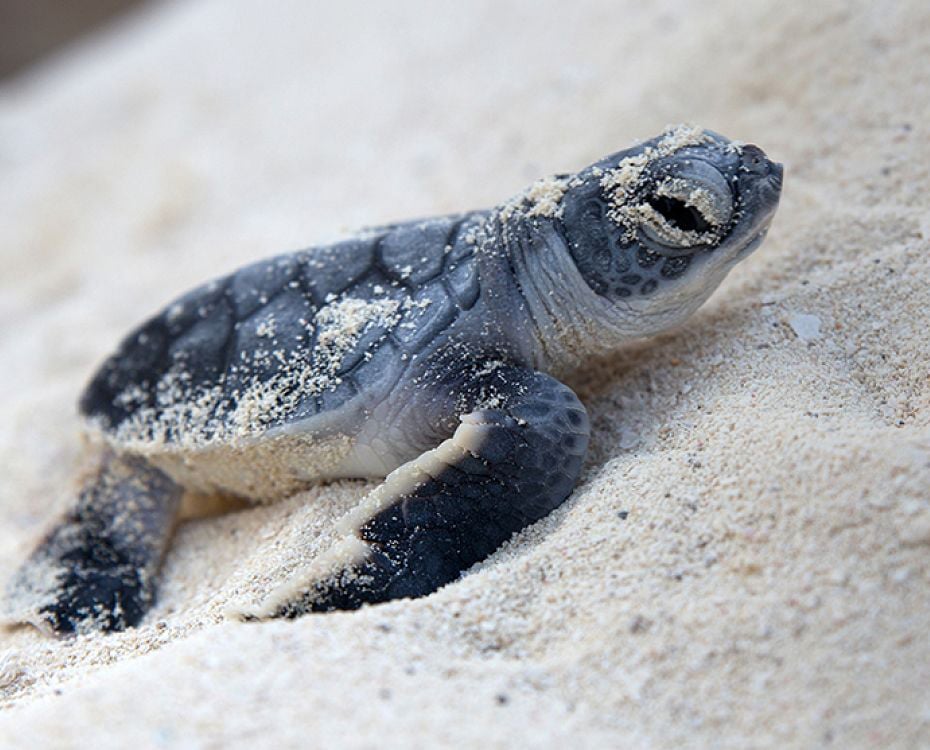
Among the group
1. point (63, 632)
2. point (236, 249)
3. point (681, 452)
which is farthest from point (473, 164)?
point (63, 632)

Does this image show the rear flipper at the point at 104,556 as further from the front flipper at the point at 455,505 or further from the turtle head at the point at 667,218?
the turtle head at the point at 667,218

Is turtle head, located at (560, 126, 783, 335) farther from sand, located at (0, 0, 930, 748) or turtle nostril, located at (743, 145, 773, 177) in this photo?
sand, located at (0, 0, 930, 748)

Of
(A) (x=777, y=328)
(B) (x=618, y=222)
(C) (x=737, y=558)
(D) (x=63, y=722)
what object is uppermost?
(D) (x=63, y=722)

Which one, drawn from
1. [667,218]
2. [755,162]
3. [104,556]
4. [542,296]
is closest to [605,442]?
[542,296]

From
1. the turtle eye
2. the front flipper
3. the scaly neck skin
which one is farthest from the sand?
the turtle eye

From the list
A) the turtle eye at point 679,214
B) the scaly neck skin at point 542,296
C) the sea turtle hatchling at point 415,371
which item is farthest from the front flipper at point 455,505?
the turtle eye at point 679,214

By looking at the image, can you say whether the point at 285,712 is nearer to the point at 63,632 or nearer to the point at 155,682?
the point at 155,682

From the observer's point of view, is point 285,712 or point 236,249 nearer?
point 285,712

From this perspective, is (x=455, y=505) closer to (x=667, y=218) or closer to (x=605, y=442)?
(x=605, y=442)
